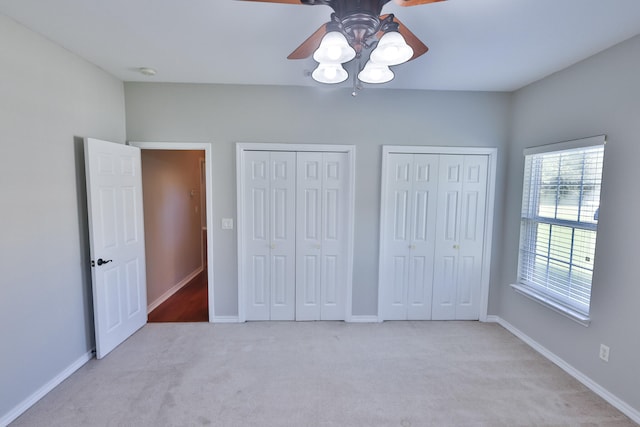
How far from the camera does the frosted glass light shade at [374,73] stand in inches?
62.0

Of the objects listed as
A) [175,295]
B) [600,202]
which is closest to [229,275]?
[175,295]

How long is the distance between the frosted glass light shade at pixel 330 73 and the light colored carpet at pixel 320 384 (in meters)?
2.11

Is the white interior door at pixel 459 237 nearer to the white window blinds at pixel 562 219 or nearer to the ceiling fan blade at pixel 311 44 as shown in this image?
the white window blinds at pixel 562 219

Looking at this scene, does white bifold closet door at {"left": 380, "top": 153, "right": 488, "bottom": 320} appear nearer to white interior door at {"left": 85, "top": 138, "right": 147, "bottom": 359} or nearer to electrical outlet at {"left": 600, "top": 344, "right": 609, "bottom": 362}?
electrical outlet at {"left": 600, "top": 344, "right": 609, "bottom": 362}

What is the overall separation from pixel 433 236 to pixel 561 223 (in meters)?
1.09

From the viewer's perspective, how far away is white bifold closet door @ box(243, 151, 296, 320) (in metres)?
3.04

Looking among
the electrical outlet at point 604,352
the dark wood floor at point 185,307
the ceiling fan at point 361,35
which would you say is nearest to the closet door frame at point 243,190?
the dark wood floor at point 185,307

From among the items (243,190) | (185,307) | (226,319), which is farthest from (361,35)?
(185,307)

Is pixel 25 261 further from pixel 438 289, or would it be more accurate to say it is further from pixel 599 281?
pixel 599 281

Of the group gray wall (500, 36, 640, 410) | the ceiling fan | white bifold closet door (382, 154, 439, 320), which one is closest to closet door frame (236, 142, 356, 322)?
white bifold closet door (382, 154, 439, 320)

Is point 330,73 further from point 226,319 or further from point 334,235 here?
point 226,319

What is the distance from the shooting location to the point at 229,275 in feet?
10.2

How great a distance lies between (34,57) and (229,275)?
2303 mm

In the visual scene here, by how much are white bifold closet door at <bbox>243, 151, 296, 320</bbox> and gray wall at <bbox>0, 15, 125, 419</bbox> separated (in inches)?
55.3
